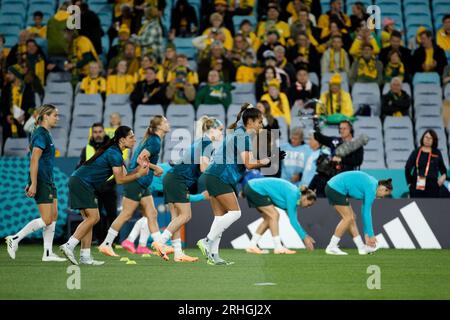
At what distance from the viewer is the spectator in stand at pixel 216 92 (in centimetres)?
2083

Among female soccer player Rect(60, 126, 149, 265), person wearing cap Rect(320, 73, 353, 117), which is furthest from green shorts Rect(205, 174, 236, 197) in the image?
person wearing cap Rect(320, 73, 353, 117)

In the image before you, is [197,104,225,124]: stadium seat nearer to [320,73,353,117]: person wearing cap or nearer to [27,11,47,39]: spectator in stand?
[320,73,353,117]: person wearing cap

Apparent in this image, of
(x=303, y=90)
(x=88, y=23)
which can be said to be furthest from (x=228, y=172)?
(x=88, y=23)

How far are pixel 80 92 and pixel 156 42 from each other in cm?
199

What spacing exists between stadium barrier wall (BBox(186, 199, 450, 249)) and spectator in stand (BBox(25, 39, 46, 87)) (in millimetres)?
5582

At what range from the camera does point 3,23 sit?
23969 mm

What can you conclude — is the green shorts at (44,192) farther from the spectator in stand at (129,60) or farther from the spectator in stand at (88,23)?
the spectator in stand at (88,23)

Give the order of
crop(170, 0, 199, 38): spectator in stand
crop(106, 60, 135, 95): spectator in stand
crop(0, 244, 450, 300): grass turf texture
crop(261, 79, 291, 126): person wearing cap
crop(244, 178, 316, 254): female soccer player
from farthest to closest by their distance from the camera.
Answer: crop(170, 0, 199, 38): spectator in stand
crop(106, 60, 135, 95): spectator in stand
crop(261, 79, 291, 126): person wearing cap
crop(244, 178, 316, 254): female soccer player
crop(0, 244, 450, 300): grass turf texture

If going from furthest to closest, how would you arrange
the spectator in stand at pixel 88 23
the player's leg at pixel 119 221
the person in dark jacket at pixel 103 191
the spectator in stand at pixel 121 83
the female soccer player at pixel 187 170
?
the spectator in stand at pixel 88 23 → the spectator in stand at pixel 121 83 → the person in dark jacket at pixel 103 191 → the player's leg at pixel 119 221 → the female soccer player at pixel 187 170

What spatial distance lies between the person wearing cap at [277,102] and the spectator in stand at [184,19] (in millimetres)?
3353

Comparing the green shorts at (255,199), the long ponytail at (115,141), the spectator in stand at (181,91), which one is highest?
the spectator in stand at (181,91)

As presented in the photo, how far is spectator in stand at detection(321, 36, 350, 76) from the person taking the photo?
21.5m

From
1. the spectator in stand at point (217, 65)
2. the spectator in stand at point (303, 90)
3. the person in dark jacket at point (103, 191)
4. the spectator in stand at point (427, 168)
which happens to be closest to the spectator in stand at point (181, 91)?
the spectator in stand at point (217, 65)
